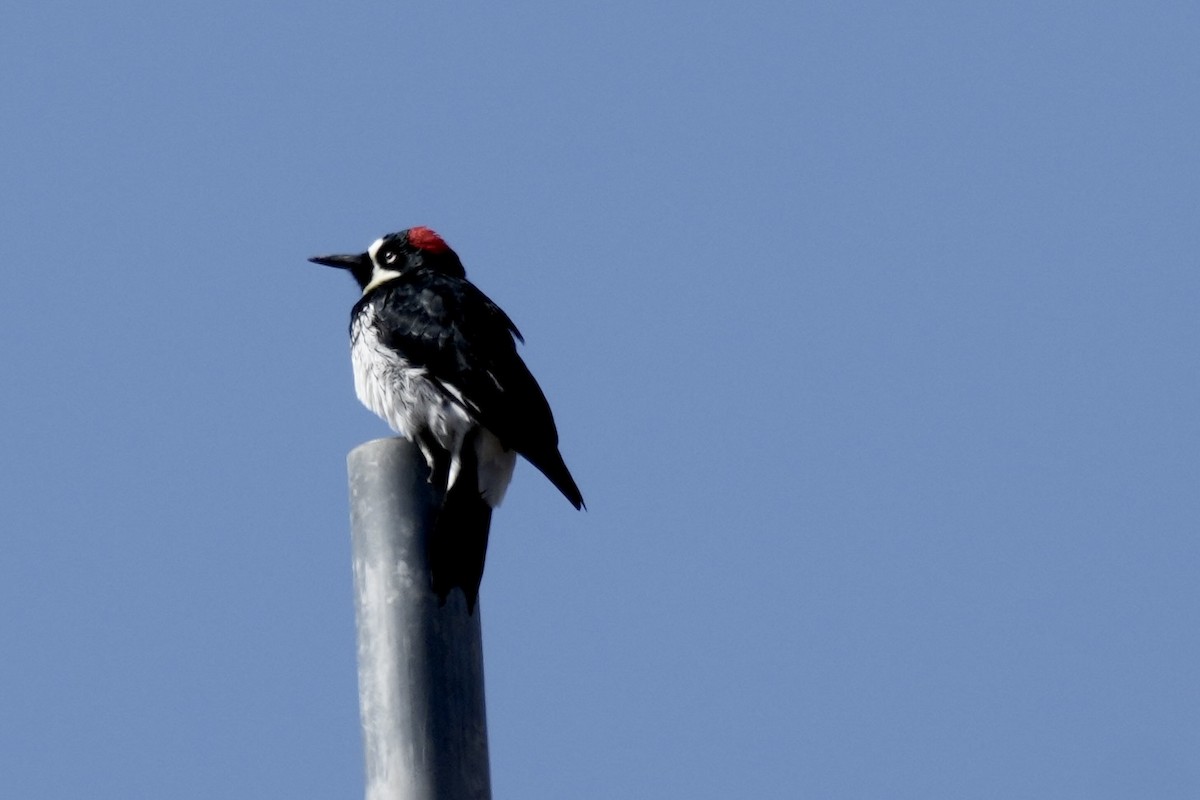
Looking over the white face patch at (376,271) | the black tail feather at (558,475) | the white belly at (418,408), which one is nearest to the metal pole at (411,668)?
the white belly at (418,408)

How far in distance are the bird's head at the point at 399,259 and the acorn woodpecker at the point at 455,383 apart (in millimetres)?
269

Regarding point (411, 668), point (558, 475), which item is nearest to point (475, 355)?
point (558, 475)

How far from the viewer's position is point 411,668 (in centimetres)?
356

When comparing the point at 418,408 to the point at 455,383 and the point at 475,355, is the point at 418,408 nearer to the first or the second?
the point at 455,383

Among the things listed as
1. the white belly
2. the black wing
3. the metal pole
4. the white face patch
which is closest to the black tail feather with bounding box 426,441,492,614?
the metal pole

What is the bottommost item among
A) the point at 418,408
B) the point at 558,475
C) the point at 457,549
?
the point at 457,549

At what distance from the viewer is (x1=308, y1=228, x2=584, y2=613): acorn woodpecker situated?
538cm

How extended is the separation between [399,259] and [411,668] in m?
3.74

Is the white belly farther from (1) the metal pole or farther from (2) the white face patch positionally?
(1) the metal pole

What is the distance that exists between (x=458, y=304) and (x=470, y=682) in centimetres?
278

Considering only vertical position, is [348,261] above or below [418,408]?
above

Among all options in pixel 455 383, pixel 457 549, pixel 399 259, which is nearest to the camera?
pixel 457 549

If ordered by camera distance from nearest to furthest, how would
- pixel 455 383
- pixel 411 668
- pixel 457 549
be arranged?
pixel 411 668 → pixel 457 549 → pixel 455 383

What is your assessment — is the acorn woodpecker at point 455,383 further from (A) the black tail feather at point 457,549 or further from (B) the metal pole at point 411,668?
(B) the metal pole at point 411,668
